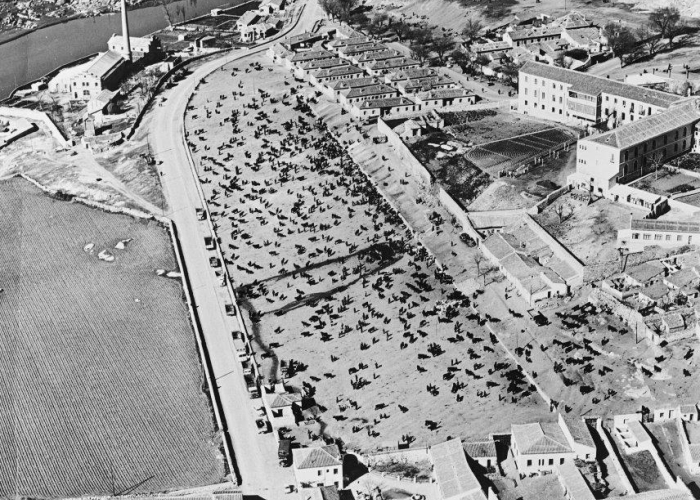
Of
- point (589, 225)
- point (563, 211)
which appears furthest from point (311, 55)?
point (589, 225)

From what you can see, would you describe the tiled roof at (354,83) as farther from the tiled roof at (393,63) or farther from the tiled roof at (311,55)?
the tiled roof at (311,55)

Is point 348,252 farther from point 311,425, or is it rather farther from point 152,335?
point 311,425

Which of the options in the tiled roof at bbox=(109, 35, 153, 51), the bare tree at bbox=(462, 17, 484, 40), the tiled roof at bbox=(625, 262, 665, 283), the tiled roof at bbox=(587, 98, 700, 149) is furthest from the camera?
the tiled roof at bbox=(109, 35, 153, 51)

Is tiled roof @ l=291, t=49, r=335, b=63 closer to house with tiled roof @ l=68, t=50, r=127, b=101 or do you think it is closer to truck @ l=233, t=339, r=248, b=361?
house with tiled roof @ l=68, t=50, r=127, b=101

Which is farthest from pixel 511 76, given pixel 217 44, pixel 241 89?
pixel 217 44

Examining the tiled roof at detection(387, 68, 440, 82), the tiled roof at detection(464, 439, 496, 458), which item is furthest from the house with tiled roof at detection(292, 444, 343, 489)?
the tiled roof at detection(387, 68, 440, 82)

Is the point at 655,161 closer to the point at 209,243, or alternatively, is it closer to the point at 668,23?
the point at 209,243
